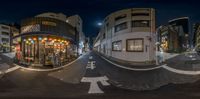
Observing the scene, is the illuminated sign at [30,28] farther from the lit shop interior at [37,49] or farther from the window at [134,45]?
the window at [134,45]

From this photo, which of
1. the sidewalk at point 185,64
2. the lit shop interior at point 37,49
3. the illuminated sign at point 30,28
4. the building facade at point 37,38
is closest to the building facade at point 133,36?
the building facade at point 37,38

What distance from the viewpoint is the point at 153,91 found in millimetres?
6727

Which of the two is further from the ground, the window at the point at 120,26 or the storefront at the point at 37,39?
the window at the point at 120,26

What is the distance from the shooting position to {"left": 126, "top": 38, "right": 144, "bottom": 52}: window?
10.1 meters

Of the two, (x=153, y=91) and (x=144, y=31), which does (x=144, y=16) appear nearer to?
(x=144, y=31)

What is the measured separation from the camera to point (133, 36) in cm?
1023

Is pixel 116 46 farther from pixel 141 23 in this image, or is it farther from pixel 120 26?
pixel 141 23

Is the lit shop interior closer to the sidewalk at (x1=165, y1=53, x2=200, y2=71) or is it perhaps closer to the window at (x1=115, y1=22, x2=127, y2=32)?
the window at (x1=115, y1=22, x2=127, y2=32)

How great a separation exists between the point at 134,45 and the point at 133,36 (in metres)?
0.47

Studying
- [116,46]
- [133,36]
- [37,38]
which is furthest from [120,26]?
[37,38]

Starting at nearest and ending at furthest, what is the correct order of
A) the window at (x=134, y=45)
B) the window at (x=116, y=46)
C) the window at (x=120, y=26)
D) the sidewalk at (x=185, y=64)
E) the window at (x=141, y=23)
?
the window at (x=141, y=23)
the window at (x=134, y=45)
the window at (x=116, y=46)
the window at (x=120, y=26)
the sidewalk at (x=185, y=64)

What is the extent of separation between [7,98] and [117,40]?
233 inches

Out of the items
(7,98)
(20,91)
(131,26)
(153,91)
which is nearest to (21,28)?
(20,91)

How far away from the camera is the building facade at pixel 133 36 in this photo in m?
9.84
